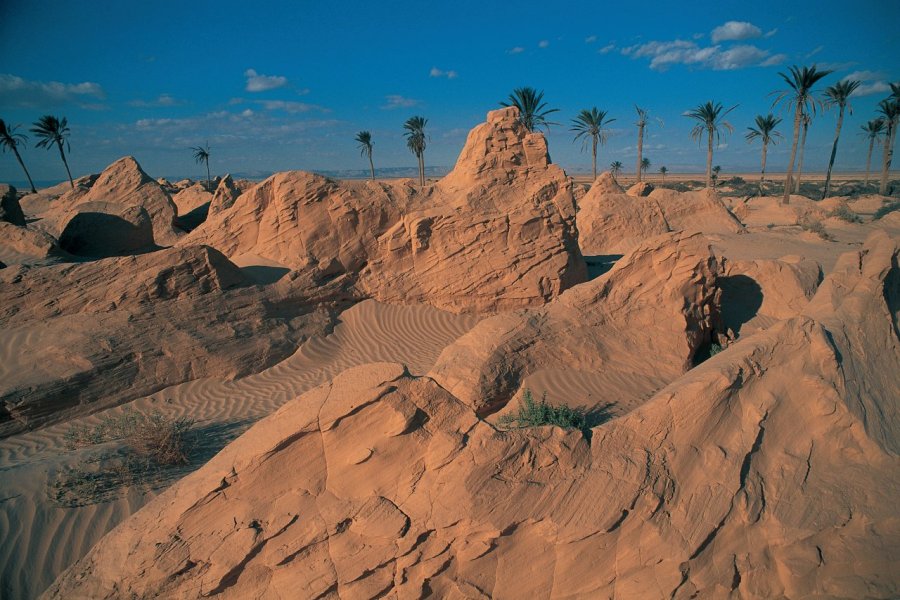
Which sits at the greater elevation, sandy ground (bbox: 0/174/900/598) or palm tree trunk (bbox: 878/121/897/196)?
palm tree trunk (bbox: 878/121/897/196)

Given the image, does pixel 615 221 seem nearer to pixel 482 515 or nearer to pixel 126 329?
pixel 126 329

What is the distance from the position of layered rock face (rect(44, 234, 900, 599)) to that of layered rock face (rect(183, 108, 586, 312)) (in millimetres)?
7256

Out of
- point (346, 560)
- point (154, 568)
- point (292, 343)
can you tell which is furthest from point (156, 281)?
point (346, 560)

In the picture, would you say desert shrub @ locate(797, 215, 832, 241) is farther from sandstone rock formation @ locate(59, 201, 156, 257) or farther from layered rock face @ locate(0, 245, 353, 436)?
sandstone rock formation @ locate(59, 201, 156, 257)

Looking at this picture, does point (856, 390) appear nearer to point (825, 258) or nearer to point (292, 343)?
point (292, 343)

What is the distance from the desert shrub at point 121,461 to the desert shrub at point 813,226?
68.0ft

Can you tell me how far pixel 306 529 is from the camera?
304 centimetres

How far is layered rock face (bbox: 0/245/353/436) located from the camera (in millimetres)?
6957

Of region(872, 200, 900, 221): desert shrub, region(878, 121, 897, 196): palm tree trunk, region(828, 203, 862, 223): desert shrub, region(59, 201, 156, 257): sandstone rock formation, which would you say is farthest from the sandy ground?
region(878, 121, 897, 196): palm tree trunk

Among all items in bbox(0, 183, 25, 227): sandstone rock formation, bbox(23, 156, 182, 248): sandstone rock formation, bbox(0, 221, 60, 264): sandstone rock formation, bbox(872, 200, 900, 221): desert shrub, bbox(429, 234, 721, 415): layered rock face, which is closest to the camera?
bbox(429, 234, 721, 415): layered rock face

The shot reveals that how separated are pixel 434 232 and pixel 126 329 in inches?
235

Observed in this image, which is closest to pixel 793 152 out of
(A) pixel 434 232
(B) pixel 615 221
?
(B) pixel 615 221

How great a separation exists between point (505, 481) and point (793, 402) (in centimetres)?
258

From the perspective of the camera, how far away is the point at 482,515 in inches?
119
